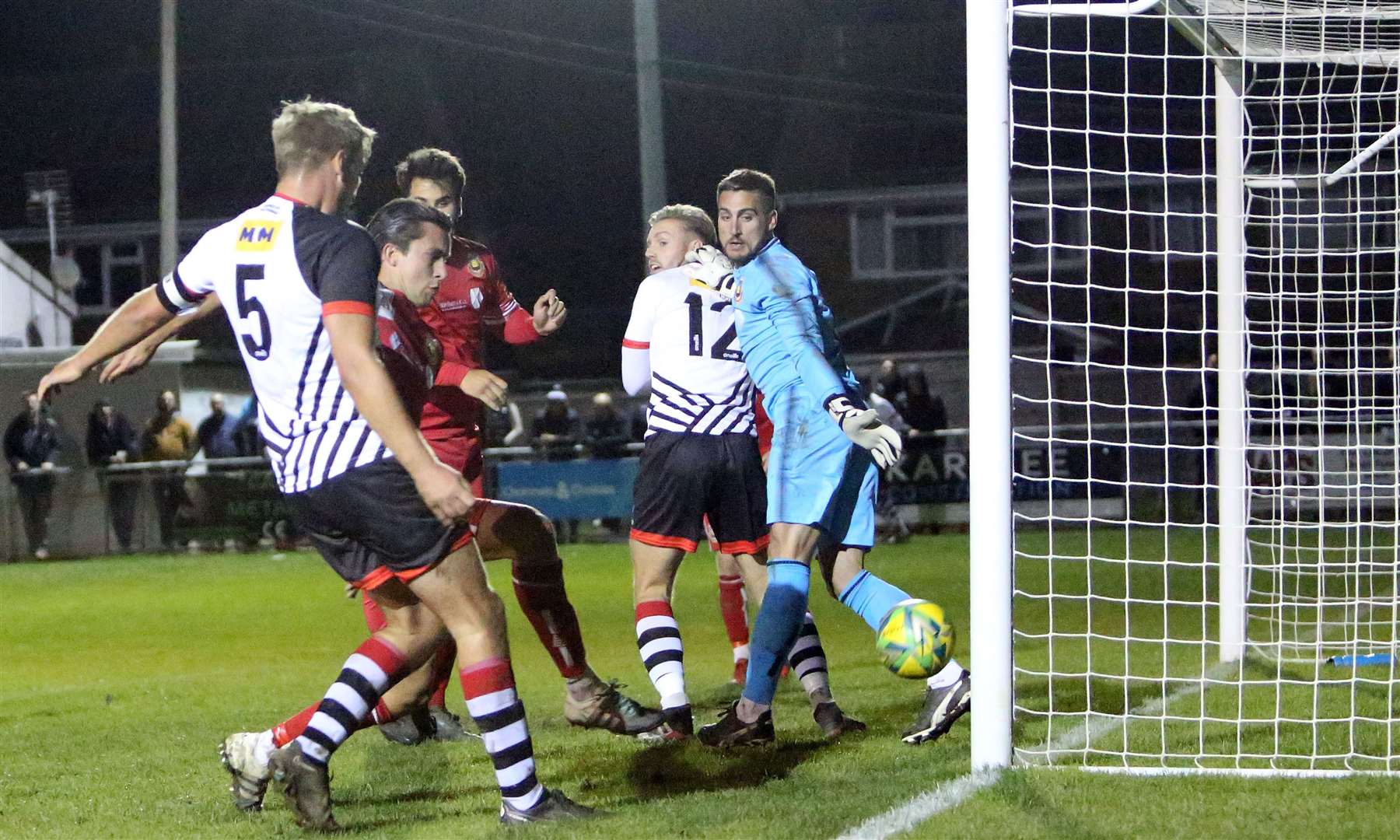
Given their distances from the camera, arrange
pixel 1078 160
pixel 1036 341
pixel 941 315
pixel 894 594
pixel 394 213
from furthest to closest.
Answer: pixel 1078 160
pixel 941 315
pixel 1036 341
pixel 894 594
pixel 394 213

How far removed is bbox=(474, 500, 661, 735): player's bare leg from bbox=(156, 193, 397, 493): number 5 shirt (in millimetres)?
1065

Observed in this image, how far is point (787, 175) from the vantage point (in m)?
37.2

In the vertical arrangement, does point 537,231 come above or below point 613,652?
above

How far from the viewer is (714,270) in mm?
5402

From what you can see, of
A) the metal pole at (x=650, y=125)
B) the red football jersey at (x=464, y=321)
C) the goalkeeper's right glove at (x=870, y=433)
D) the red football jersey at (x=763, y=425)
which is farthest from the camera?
the metal pole at (x=650, y=125)

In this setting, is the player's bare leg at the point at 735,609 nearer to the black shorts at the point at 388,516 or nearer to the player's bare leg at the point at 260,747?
the player's bare leg at the point at 260,747

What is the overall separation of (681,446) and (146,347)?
72.4 inches

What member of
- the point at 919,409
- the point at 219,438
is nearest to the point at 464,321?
the point at 919,409

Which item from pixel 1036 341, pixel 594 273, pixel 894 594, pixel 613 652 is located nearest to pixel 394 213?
pixel 894 594

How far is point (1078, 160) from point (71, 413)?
2360 cm

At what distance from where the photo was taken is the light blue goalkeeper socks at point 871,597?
510cm

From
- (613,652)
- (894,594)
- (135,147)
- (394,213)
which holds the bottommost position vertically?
(613,652)

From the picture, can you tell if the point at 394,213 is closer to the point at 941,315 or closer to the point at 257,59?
the point at 941,315

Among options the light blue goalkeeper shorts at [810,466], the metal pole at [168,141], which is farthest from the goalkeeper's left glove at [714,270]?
the metal pole at [168,141]
